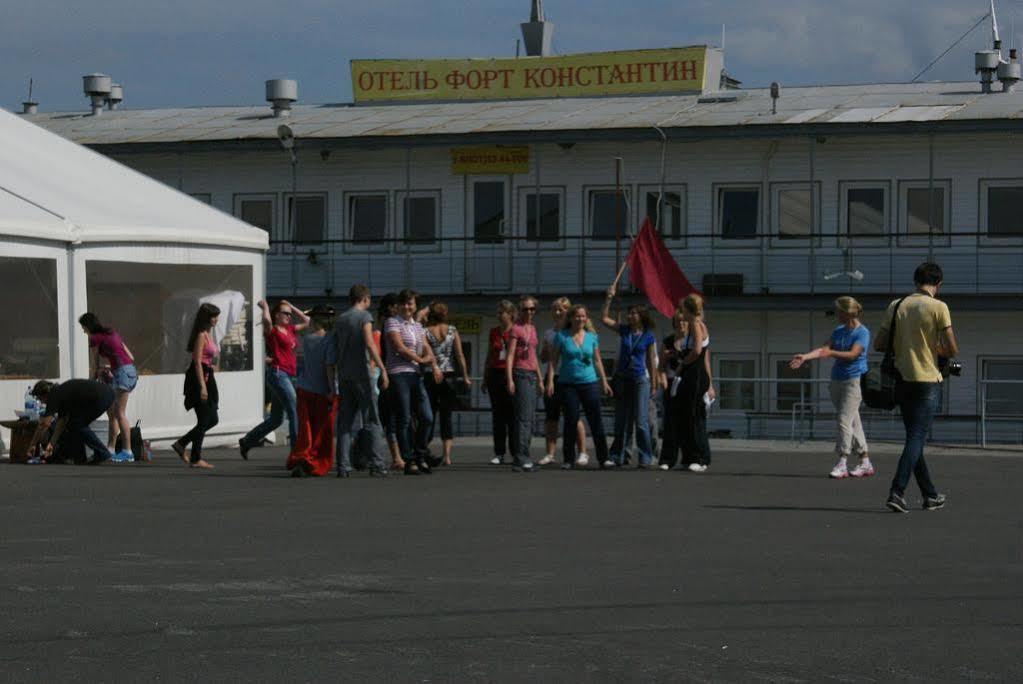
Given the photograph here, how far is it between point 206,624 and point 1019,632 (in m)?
3.34

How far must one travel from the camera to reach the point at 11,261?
19734 millimetres

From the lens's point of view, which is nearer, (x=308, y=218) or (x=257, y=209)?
(x=308, y=218)

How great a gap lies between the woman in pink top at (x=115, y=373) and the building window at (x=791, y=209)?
20.0 m

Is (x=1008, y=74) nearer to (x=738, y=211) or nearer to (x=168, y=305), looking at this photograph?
(x=738, y=211)

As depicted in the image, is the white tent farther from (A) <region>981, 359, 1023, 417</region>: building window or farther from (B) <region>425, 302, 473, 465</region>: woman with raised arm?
(A) <region>981, 359, 1023, 417</region>: building window

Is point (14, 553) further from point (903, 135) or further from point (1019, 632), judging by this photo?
point (903, 135)

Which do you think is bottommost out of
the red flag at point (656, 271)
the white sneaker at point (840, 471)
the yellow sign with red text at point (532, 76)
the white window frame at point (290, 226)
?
the white sneaker at point (840, 471)

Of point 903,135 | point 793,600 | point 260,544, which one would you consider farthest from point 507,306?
point 903,135

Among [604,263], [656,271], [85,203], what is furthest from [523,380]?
[604,263]

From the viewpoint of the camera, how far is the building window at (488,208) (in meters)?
39.3

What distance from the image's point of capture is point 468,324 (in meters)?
39.3

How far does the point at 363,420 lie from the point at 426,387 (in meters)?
1.73

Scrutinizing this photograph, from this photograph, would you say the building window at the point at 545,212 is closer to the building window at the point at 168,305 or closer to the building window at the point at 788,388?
the building window at the point at 788,388

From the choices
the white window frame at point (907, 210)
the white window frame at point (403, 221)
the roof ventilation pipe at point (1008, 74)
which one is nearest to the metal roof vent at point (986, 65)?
the roof ventilation pipe at point (1008, 74)
